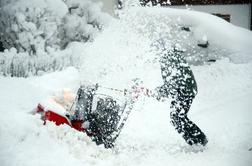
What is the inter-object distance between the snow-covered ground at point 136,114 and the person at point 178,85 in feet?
1.46

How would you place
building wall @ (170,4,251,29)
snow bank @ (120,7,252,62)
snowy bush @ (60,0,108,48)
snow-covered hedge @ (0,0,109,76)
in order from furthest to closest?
building wall @ (170,4,251,29) → snowy bush @ (60,0,108,48) → snow-covered hedge @ (0,0,109,76) → snow bank @ (120,7,252,62)

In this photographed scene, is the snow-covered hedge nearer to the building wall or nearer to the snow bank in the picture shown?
the building wall

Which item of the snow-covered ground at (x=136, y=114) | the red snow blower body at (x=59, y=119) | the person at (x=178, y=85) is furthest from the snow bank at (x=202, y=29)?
the red snow blower body at (x=59, y=119)

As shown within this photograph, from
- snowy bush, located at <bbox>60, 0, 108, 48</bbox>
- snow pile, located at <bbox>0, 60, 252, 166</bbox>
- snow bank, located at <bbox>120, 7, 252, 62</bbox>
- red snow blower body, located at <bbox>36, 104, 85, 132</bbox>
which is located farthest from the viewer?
snowy bush, located at <bbox>60, 0, 108, 48</bbox>

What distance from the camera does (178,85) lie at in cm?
445

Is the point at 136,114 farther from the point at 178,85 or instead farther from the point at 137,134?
the point at 178,85

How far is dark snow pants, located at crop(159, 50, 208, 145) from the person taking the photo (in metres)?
4.41

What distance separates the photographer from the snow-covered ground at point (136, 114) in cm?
410

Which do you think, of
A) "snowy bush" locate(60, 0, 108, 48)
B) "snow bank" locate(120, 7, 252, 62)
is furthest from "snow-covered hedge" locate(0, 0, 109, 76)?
"snow bank" locate(120, 7, 252, 62)

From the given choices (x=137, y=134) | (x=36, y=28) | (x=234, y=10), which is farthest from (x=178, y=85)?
(x=234, y=10)

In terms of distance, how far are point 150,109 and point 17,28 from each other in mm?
4714

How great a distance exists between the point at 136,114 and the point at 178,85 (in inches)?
88.4

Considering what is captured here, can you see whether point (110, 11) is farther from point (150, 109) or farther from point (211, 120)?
point (211, 120)

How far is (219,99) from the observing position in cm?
734
